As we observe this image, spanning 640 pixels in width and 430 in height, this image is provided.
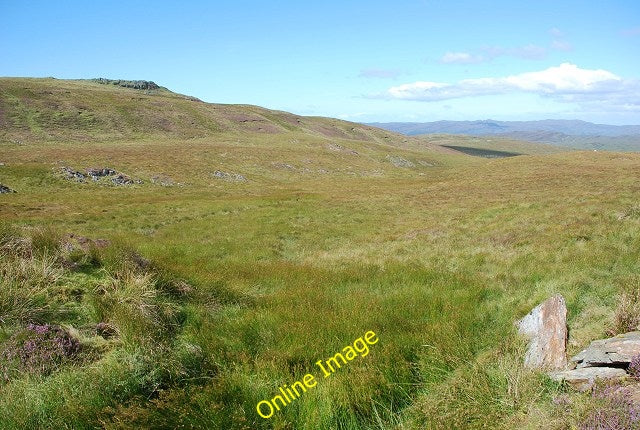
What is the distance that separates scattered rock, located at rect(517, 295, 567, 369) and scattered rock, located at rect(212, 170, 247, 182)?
2185 inches

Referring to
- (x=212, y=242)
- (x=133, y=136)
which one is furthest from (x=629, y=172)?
(x=133, y=136)

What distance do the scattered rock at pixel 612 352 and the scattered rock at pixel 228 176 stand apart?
5698 cm

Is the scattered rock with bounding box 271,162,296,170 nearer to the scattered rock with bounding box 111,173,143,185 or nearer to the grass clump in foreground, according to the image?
the scattered rock with bounding box 111,173,143,185

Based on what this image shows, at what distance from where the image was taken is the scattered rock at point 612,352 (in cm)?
454

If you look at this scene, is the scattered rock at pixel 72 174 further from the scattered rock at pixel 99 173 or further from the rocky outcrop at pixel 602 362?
the rocky outcrop at pixel 602 362

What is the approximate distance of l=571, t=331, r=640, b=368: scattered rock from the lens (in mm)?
4535

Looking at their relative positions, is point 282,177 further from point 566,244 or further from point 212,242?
point 566,244

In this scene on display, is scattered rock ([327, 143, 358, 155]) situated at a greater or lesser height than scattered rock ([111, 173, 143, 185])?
greater

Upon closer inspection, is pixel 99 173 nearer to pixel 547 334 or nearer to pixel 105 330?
pixel 105 330

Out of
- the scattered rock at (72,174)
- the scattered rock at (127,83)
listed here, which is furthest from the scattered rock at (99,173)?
the scattered rock at (127,83)

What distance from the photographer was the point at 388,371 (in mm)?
5031

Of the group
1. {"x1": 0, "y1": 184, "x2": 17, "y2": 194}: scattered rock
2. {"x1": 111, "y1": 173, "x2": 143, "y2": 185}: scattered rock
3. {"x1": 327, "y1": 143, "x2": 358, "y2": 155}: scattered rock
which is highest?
{"x1": 327, "y1": 143, "x2": 358, "y2": 155}: scattered rock

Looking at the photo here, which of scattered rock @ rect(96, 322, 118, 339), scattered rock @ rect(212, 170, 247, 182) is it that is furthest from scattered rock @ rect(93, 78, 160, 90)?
scattered rock @ rect(96, 322, 118, 339)

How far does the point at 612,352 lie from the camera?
4703 mm
